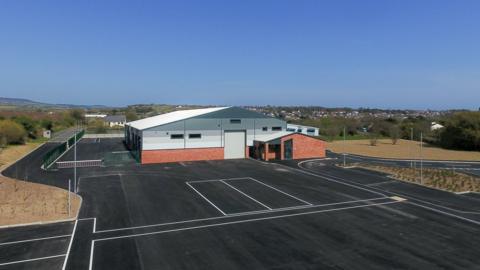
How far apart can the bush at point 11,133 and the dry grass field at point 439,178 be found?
52.1 meters

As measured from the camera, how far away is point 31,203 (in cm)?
2153

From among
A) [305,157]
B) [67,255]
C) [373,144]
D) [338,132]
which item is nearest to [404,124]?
[338,132]

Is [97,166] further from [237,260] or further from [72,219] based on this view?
[237,260]

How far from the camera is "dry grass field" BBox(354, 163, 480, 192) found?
89.2ft

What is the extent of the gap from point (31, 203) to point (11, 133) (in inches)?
1587

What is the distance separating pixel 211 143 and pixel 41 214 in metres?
23.9

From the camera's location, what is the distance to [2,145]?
50.8 metres

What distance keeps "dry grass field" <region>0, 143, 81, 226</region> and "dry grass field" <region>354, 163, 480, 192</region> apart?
26412mm

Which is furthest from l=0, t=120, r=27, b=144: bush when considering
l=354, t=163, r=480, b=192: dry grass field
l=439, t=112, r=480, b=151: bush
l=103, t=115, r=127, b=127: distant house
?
l=439, t=112, r=480, b=151: bush

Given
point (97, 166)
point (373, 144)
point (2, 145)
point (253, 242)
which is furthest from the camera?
point (373, 144)

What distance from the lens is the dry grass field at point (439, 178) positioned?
27203mm

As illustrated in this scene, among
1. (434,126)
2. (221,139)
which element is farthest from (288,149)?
(434,126)

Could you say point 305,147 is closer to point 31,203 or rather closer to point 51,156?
point 51,156

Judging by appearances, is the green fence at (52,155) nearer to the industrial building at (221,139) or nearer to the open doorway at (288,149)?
the industrial building at (221,139)
